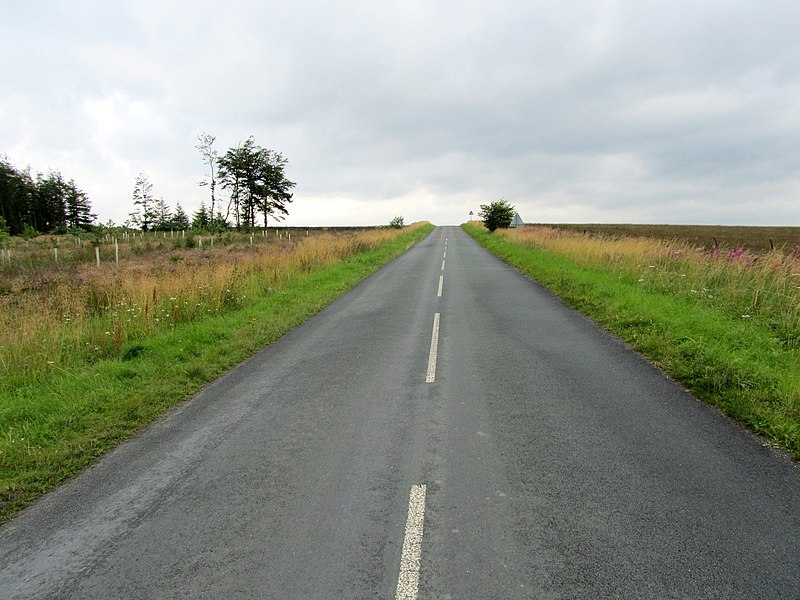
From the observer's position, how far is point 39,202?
227ft

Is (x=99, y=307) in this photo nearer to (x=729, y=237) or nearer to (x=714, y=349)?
(x=714, y=349)

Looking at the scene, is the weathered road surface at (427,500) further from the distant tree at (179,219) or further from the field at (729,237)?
the distant tree at (179,219)

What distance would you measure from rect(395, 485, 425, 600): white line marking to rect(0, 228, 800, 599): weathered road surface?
0.01 m

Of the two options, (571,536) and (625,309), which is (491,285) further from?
(571,536)

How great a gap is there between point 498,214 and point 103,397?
4131 cm

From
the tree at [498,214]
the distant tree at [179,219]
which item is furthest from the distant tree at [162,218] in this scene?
the tree at [498,214]

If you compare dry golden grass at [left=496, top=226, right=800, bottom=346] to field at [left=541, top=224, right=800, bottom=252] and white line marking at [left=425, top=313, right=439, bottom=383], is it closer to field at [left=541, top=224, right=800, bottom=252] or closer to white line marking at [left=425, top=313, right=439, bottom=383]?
field at [left=541, top=224, right=800, bottom=252]

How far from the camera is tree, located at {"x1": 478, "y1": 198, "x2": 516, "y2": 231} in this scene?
1667 inches

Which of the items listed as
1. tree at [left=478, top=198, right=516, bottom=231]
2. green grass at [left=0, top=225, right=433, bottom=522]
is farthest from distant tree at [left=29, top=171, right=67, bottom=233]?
green grass at [left=0, top=225, right=433, bottom=522]

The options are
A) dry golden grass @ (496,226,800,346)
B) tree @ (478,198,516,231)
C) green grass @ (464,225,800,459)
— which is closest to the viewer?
green grass @ (464,225,800,459)

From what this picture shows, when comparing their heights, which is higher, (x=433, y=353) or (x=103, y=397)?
(x=433, y=353)

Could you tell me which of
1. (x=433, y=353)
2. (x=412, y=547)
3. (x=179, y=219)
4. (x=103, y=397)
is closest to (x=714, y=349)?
(x=433, y=353)

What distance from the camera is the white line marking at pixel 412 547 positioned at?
7.82 feet

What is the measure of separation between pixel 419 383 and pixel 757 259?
1064 centimetres
